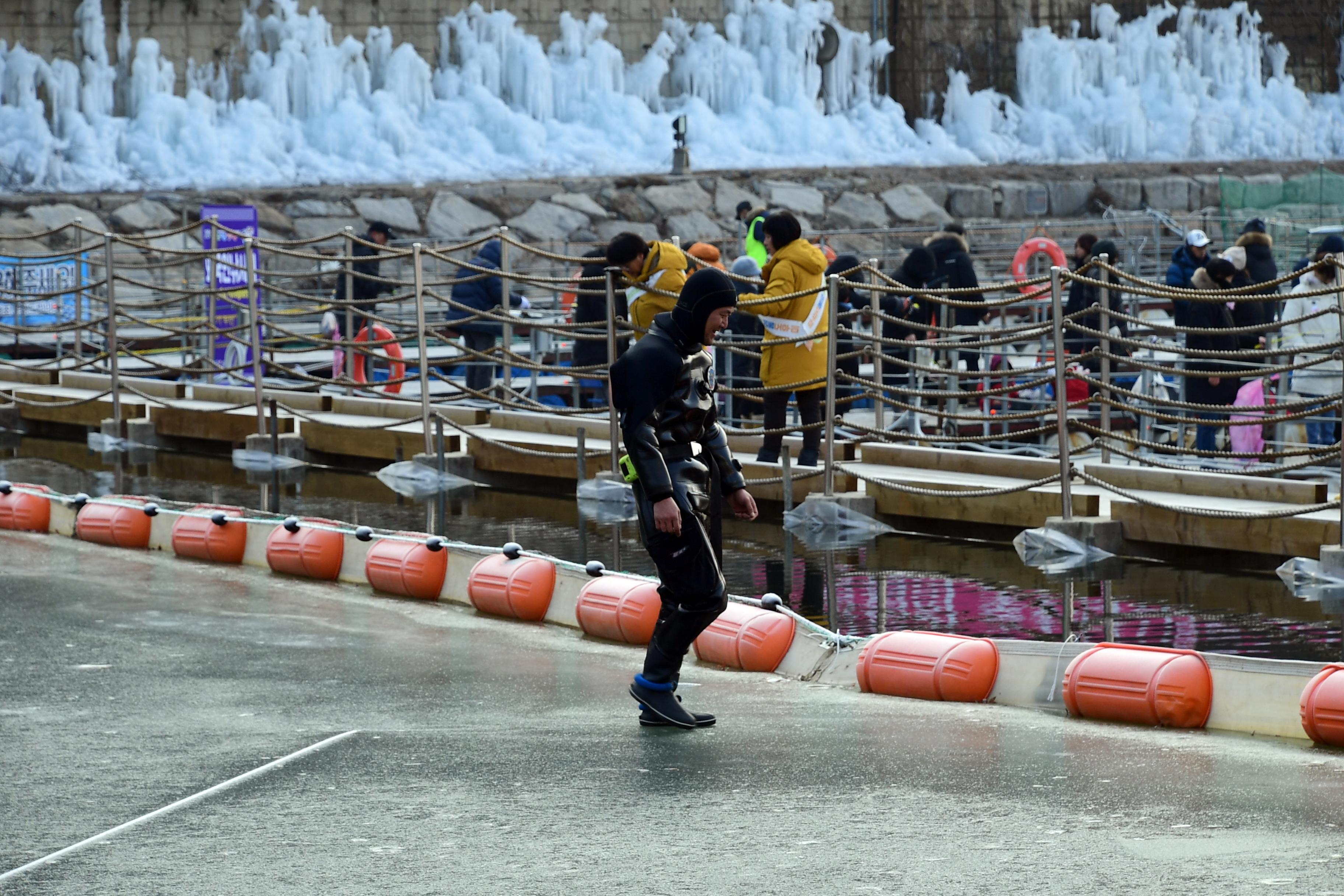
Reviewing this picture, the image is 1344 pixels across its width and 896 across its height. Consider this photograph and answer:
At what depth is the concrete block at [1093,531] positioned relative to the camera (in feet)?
35.6

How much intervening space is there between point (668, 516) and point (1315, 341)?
28.0ft

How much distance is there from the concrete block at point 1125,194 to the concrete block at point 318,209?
15056mm

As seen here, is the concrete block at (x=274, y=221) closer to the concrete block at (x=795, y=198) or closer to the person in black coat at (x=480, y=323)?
the concrete block at (x=795, y=198)

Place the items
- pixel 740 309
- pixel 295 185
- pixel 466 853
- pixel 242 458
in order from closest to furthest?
pixel 466 853, pixel 740 309, pixel 242 458, pixel 295 185

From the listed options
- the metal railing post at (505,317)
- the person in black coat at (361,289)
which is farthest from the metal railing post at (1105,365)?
the person in black coat at (361,289)

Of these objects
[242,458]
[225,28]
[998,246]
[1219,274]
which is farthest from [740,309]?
[225,28]

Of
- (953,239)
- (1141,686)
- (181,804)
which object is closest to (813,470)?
(953,239)

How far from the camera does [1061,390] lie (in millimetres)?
10773

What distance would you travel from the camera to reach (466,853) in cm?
534

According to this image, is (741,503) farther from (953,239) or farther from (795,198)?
(795,198)

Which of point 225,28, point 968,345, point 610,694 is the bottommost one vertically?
point 610,694

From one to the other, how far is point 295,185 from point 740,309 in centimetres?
2232

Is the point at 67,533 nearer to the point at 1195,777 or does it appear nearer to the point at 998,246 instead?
the point at 1195,777

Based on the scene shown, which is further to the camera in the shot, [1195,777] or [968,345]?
[968,345]
